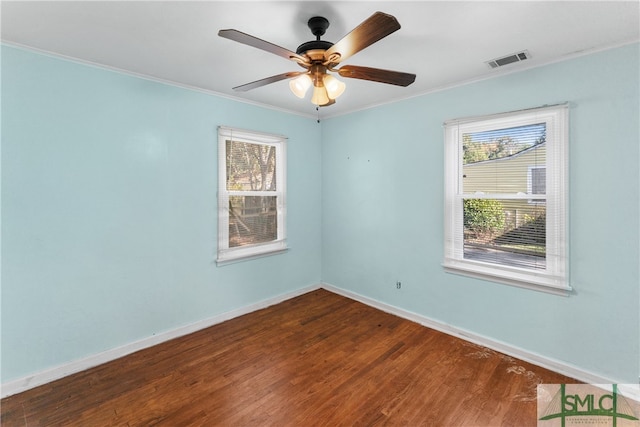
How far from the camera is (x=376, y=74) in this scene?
1853 mm

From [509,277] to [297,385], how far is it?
6.81 ft

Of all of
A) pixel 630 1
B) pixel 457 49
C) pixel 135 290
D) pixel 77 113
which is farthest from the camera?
pixel 135 290

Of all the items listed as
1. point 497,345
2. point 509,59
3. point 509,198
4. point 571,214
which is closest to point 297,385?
point 497,345

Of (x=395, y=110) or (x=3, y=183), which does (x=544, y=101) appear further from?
(x=3, y=183)

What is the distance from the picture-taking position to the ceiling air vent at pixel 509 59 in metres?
2.27

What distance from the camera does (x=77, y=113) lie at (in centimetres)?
235

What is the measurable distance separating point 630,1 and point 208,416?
141 inches

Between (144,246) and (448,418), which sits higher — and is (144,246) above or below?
above

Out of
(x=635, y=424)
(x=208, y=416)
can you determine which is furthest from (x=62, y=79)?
(x=635, y=424)

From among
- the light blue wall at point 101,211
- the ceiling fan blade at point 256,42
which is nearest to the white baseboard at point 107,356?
the light blue wall at point 101,211

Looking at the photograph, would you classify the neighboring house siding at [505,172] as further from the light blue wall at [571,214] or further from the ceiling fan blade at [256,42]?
the ceiling fan blade at [256,42]

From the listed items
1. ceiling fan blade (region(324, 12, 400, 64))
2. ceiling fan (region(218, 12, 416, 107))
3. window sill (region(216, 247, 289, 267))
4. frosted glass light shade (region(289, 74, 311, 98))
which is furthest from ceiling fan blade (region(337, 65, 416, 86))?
window sill (region(216, 247, 289, 267))

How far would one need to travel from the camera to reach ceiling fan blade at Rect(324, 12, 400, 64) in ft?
4.20

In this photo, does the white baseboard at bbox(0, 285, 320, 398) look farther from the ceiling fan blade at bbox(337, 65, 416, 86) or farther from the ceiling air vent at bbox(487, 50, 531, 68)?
the ceiling air vent at bbox(487, 50, 531, 68)
